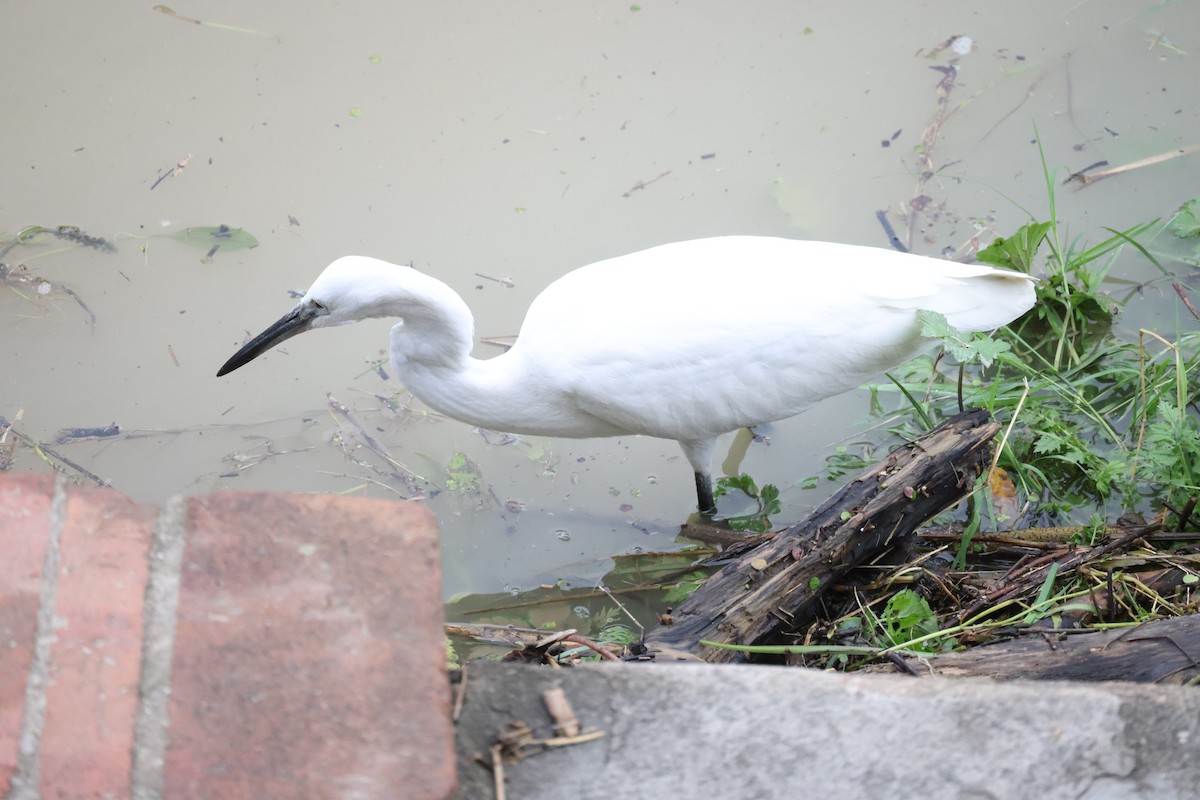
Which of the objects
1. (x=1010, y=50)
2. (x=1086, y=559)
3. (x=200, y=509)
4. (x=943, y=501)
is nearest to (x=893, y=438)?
(x=943, y=501)

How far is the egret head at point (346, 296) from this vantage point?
9.16 feet

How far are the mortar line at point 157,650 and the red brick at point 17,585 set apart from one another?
128mm

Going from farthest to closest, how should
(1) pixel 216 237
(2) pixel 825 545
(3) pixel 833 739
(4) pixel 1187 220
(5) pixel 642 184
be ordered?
(5) pixel 642 184
(1) pixel 216 237
(4) pixel 1187 220
(2) pixel 825 545
(3) pixel 833 739

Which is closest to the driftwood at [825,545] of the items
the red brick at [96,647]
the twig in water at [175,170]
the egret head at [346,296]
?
the egret head at [346,296]

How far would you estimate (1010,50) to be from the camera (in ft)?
16.3

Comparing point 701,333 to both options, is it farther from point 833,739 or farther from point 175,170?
point 175,170

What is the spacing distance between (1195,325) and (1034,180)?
0.97 meters

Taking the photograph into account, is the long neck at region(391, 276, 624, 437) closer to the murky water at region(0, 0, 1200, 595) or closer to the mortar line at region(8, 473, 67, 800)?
the murky water at region(0, 0, 1200, 595)

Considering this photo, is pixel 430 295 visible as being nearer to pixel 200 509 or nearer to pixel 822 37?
pixel 200 509

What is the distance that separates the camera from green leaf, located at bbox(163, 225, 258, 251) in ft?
14.7

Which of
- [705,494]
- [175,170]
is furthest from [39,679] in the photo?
[175,170]

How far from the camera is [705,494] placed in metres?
3.75

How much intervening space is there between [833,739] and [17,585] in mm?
1047

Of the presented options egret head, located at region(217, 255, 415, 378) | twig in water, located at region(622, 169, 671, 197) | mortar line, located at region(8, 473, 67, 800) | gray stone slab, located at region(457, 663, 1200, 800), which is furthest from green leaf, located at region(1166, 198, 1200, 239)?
mortar line, located at region(8, 473, 67, 800)
